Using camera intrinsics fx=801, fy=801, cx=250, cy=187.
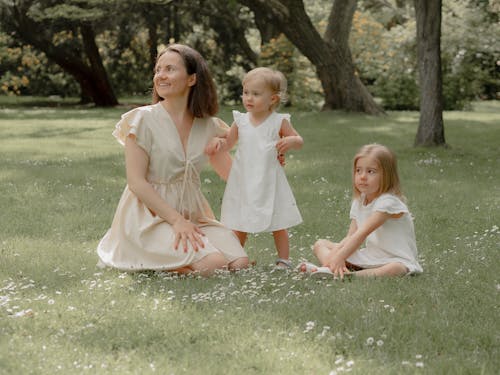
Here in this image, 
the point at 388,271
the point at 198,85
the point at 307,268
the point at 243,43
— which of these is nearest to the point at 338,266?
the point at 307,268

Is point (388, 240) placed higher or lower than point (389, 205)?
lower

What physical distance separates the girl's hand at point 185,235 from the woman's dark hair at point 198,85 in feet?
2.68

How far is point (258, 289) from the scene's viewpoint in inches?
185

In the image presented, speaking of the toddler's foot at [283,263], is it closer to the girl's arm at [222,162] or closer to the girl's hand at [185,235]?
the girl's hand at [185,235]

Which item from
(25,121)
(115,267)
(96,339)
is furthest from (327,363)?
(25,121)

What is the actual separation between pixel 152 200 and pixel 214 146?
23.3 inches

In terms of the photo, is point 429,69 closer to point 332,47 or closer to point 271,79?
point 271,79

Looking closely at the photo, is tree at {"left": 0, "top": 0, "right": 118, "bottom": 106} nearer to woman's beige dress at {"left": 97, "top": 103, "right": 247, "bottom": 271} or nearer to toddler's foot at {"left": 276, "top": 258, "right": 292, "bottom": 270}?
woman's beige dress at {"left": 97, "top": 103, "right": 247, "bottom": 271}

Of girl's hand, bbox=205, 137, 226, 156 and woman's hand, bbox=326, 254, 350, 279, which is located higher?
girl's hand, bbox=205, 137, 226, 156

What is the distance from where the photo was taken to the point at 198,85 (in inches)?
220

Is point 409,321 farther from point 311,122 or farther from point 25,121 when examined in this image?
point 25,121

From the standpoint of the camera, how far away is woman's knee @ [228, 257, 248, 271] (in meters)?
5.40

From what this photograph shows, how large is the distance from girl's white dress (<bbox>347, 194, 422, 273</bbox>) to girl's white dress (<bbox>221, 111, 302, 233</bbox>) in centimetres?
45

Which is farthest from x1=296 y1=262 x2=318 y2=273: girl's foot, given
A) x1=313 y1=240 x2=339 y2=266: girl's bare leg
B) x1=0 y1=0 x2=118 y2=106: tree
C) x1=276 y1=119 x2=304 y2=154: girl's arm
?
x1=0 y1=0 x2=118 y2=106: tree
